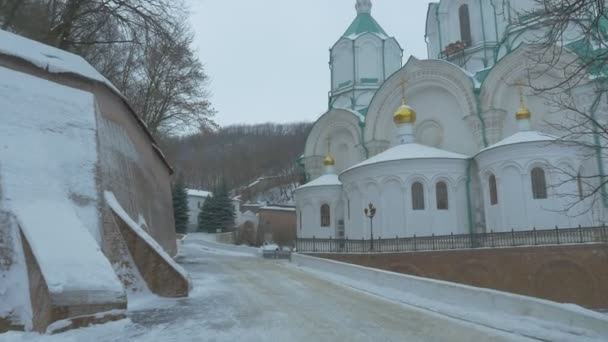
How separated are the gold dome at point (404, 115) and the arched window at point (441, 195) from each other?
15.3 feet

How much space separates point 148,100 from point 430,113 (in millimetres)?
15307

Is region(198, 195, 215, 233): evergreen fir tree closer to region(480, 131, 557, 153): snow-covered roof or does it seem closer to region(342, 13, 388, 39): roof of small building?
region(342, 13, 388, 39): roof of small building

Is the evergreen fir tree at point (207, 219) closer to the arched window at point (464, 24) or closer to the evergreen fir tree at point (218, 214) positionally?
the evergreen fir tree at point (218, 214)

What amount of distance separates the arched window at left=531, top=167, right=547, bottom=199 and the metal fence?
7.05 ft

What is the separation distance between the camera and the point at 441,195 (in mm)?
24109

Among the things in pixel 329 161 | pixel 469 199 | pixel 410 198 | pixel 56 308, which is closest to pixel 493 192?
pixel 469 199

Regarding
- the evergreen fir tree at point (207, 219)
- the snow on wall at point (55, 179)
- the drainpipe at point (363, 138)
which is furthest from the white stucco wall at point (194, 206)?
the snow on wall at point (55, 179)

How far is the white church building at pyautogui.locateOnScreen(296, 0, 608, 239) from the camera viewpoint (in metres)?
21.2

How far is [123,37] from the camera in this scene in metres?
20.0

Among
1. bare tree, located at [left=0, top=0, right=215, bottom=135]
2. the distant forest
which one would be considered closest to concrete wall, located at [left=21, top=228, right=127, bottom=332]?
bare tree, located at [left=0, top=0, right=215, bottom=135]

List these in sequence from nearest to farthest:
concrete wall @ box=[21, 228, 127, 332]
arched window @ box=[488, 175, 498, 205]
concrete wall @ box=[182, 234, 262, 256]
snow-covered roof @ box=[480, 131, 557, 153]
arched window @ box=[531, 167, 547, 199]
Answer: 1. concrete wall @ box=[21, 228, 127, 332]
2. arched window @ box=[531, 167, 547, 199]
3. snow-covered roof @ box=[480, 131, 557, 153]
4. arched window @ box=[488, 175, 498, 205]
5. concrete wall @ box=[182, 234, 262, 256]

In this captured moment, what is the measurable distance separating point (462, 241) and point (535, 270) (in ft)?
11.4

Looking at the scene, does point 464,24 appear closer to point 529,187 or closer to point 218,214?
point 529,187

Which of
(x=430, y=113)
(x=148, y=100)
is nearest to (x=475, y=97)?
(x=430, y=113)
